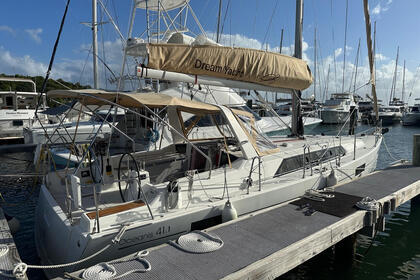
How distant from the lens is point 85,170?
6.20 meters

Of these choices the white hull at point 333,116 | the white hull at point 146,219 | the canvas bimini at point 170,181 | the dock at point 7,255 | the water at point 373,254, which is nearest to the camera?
the dock at point 7,255

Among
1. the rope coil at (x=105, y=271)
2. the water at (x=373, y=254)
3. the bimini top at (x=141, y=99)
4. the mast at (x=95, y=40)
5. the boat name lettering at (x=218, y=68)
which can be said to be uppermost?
the mast at (x=95, y=40)

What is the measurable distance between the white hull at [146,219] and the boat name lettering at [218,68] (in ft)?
6.78

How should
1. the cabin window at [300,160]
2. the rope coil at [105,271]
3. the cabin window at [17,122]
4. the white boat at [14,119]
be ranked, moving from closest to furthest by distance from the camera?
the rope coil at [105,271]
the cabin window at [300,160]
the white boat at [14,119]
the cabin window at [17,122]

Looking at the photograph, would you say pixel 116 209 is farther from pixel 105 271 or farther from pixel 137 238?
pixel 105 271

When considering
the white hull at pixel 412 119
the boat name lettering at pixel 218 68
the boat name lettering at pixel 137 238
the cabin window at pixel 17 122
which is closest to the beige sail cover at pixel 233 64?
the boat name lettering at pixel 218 68

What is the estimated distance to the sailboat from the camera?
4.54 m

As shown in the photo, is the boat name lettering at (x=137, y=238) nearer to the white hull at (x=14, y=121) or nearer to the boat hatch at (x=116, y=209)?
the boat hatch at (x=116, y=209)

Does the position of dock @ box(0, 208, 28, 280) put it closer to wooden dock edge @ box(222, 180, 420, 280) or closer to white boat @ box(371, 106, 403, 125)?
wooden dock edge @ box(222, 180, 420, 280)

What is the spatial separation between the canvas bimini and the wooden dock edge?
1393 millimetres

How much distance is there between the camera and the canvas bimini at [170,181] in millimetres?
4492

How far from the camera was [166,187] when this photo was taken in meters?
5.13

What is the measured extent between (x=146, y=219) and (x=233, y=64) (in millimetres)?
3963

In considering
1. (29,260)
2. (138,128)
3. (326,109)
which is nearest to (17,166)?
(138,128)
